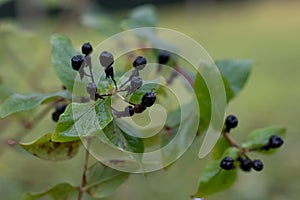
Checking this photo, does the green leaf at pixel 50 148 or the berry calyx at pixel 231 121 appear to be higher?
the berry calyx at pixel 231 121

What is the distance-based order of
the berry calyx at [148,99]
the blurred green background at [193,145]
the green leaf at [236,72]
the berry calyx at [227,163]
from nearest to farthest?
1. the berry calyx at [148,99]
2. the berry calyx at [227,163]
3. the green leaf at [236,72]
4. the blurred green background at [193,145]

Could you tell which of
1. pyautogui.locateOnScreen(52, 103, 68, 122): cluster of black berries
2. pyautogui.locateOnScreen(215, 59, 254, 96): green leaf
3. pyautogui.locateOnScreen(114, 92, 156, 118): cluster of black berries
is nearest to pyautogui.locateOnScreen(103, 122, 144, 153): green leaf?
pyautogui.locateOnScreen(114, 92, 156, 118): cluster of black berries

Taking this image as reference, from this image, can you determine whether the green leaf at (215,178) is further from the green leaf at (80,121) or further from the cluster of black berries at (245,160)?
the green leaf at (80,121)

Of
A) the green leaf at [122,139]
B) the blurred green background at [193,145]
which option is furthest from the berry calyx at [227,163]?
the blurred green background at [193,145]

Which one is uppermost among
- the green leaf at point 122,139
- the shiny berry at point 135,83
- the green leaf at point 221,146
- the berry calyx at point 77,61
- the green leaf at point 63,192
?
the green leaf at point 221,146

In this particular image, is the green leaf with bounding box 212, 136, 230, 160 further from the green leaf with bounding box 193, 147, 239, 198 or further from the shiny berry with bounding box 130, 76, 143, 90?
the shiny berry with bounding box 130, 76, 143, 90

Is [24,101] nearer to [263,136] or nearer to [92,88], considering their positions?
[92,88]

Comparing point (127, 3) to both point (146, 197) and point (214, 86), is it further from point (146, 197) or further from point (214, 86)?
point (214, 86)
